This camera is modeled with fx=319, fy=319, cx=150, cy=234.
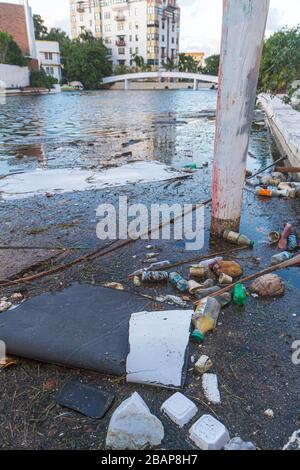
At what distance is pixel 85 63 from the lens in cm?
5912

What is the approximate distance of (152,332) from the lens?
1.90 m

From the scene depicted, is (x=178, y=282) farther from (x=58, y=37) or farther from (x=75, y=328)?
(x=58, y=37)

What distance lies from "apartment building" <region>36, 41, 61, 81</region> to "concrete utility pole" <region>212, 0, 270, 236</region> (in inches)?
2407

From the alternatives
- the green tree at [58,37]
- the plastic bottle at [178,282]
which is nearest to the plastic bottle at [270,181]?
the plastic bottle at [178,282]

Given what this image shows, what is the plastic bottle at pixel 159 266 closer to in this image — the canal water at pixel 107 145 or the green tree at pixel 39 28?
the canal water at pixel 107 145

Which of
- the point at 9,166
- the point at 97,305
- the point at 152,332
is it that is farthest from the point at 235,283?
the point at 9,166

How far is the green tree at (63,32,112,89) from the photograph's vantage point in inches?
2336

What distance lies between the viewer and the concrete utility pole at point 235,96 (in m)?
2.48

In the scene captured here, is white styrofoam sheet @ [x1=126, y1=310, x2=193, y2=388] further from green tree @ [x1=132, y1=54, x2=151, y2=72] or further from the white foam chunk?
green tree @ [x1=132, y1=54, x2=151, y2=72]

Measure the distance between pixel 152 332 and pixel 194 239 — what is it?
1.66 metres

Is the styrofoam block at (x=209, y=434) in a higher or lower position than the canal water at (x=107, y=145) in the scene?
lower

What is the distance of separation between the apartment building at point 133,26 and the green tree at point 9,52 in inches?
1730

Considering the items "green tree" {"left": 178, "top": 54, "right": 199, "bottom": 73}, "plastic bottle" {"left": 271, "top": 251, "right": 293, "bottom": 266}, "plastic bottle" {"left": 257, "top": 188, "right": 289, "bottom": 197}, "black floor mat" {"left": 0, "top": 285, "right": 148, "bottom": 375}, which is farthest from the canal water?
"green tree" {"left": 178, "top": 54, "right": 199, "bottom": 73}

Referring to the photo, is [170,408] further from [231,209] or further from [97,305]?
[231,209]
